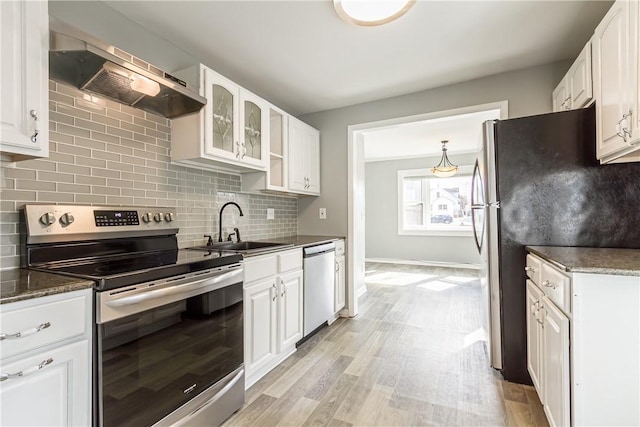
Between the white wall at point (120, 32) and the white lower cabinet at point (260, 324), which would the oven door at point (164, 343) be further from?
the white wall at point (120, 32)

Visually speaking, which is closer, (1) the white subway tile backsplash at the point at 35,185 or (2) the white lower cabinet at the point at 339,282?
(1) the white subway tile backsplash at the point at 35,185

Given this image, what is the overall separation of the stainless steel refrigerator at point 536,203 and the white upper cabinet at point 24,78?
2.51 meters

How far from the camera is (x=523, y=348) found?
196 cm

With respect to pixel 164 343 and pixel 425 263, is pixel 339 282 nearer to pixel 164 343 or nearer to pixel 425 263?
pixel 164 343

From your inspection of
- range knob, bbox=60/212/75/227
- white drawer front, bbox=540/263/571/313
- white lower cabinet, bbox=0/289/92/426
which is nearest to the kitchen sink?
range knob, bbox=60/212/75/227

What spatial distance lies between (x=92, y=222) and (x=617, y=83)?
9.17 feet

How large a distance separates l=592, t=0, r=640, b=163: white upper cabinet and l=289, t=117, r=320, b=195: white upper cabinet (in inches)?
89.5

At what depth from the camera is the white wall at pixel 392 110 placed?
8.05ft

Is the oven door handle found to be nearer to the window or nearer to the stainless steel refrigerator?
the stainless steel refrigerator

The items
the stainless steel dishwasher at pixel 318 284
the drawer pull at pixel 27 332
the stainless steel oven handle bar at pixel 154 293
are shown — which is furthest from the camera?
the stainless steel dishwasher at pixel 318 284

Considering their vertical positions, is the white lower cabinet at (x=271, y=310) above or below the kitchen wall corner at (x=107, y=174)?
below

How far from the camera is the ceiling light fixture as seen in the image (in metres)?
1.50

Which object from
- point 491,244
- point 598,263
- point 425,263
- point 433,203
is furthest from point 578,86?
point 425,263

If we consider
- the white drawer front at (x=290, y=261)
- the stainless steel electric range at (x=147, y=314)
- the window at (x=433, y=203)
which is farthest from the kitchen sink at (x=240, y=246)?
the window at (x=433, y=203)
